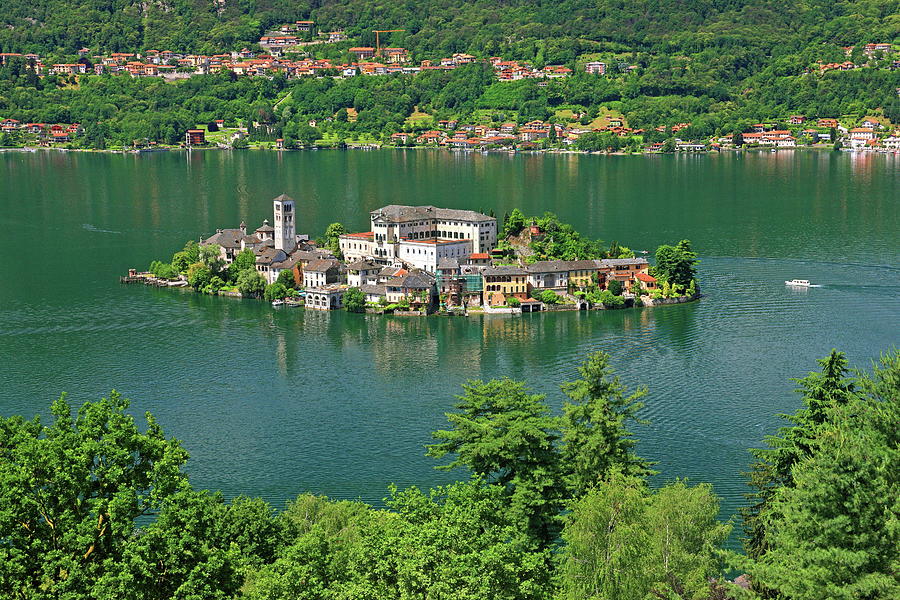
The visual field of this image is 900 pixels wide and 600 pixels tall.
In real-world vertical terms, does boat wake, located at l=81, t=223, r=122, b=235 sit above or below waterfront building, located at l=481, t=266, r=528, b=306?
above

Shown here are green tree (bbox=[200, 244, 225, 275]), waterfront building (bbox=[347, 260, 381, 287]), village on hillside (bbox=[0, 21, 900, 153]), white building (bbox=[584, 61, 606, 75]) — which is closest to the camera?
waterfront building (bbox=[347, 260, 381, 287])

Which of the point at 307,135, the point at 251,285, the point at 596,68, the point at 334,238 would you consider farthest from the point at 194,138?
the point at 251,285

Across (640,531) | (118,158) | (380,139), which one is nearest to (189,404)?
(640,531)

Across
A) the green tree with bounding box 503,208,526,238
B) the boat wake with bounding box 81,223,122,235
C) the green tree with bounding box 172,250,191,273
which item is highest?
the green tree with bounding box 503,208,526,238

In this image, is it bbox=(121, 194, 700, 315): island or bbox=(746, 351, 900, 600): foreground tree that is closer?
bbox=(746, 351, 900, 600): foreground tree

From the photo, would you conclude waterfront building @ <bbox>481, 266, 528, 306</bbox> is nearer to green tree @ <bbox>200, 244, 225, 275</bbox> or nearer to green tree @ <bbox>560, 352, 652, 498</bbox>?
green tree @ <bbox>200, 244, 225, 275</bbox>

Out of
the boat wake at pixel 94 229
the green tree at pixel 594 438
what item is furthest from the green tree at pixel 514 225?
the green tree at pixel 594 438

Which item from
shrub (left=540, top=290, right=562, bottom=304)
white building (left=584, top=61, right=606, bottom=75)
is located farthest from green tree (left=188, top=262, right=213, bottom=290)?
white building (left=584, top=61, right=606, bottom=75)

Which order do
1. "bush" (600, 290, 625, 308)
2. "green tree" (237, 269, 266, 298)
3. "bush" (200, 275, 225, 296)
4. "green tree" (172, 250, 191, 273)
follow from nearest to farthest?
"bush" (600, 290, 625, 308) < "green tree" (237, 269, 266, 298) < "bush" (200, 275, 225, 296) < "green tree" (172, 250, 191, 273)

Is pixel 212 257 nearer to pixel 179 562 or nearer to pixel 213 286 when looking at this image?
pixel 213 286

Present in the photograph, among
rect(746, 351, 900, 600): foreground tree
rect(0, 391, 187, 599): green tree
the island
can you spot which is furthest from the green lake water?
rect(0, 391, 187, 599): green tree
